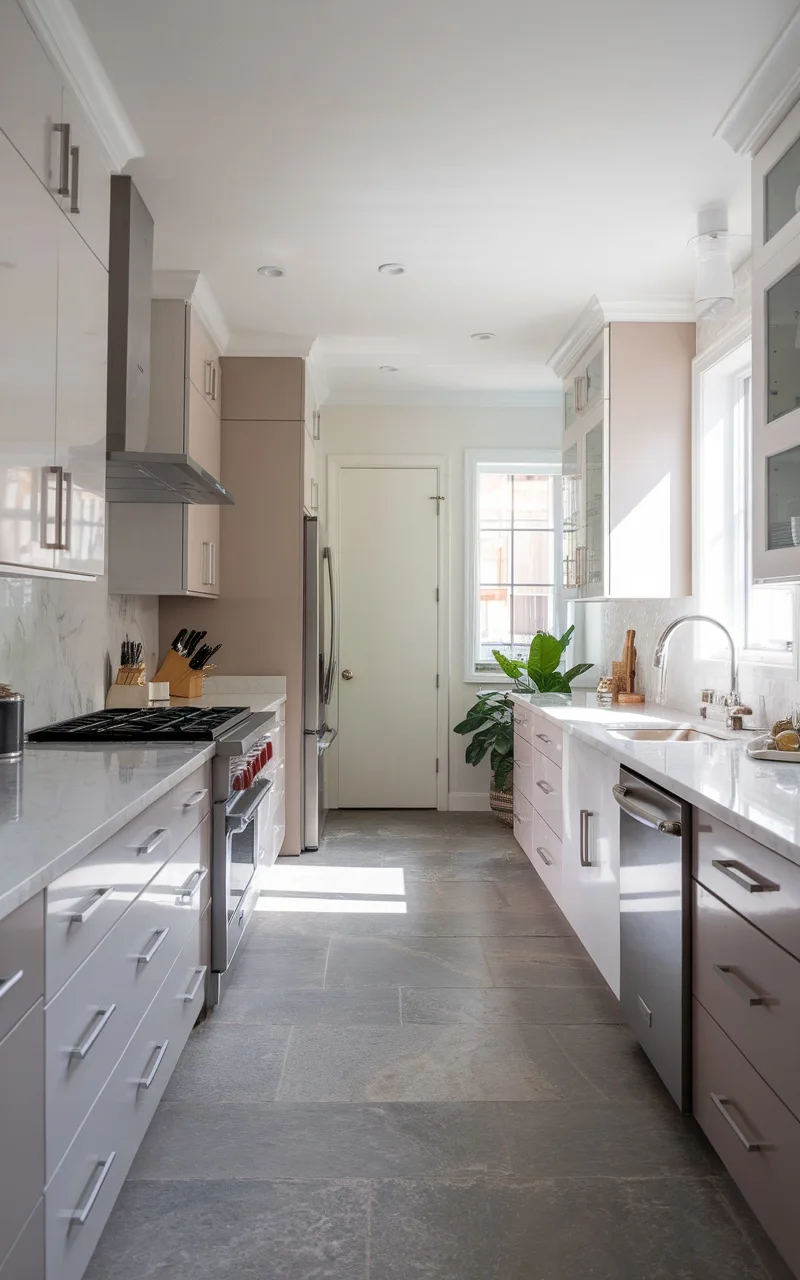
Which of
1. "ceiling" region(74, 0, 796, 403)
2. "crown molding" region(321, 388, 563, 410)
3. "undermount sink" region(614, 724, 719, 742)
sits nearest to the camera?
"ceiling" region(74, 0, 796, 403)

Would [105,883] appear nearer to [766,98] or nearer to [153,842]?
[153,842]

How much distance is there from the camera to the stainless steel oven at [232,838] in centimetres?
272

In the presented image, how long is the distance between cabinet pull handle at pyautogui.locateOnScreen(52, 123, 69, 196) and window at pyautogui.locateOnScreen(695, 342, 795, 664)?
247 centimetres

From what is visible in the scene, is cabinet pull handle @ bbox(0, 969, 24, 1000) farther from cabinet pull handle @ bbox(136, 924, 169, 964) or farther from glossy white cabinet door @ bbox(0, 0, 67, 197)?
glossy white cabinet door @ bbox(0, 0, 67, 197)

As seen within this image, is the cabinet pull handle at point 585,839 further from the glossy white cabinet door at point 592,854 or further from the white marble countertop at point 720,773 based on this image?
the white marble countertop at point 720,773

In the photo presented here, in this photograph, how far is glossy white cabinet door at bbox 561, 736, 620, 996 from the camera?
2721 mm

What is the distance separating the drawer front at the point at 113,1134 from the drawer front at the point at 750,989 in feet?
3.84

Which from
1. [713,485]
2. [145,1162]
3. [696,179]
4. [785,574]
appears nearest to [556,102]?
[696,179]

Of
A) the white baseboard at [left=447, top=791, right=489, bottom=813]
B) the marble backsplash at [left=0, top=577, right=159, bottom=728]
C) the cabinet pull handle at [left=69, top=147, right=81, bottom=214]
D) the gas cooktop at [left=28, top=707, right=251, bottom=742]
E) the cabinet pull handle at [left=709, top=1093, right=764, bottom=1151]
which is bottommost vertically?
the white baseboard at [left=447, top=791, right=489, bottom=813]

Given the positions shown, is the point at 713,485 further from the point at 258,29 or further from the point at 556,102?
the point at 258,29

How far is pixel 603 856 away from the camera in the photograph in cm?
284

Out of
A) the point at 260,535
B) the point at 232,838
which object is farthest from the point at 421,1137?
the point at 260,535

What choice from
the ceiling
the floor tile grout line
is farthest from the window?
the floor tile grout line

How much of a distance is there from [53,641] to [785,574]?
87.8 inches
